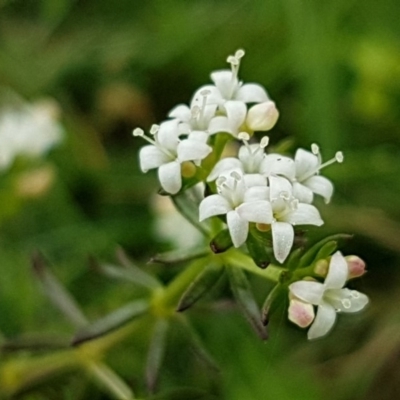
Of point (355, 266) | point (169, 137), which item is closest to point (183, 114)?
point (169, 137)

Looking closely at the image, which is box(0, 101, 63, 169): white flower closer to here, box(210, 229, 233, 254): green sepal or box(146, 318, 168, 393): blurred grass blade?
box(146, 318, 168, 393): blurred grass blade

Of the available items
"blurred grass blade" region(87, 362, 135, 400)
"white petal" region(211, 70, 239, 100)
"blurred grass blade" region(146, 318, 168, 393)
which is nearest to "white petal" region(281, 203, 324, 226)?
"white petal" region(211, 70, 239, 100)

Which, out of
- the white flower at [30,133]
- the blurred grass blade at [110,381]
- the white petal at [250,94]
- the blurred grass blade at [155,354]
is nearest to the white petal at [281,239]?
the white petal at [250,94]

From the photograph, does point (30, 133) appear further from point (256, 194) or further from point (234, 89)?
point (256, 194)

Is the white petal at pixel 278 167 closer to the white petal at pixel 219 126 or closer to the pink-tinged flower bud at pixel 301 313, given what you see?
the white petal at pixel 219 126

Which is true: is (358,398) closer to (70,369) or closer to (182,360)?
(182,360)
